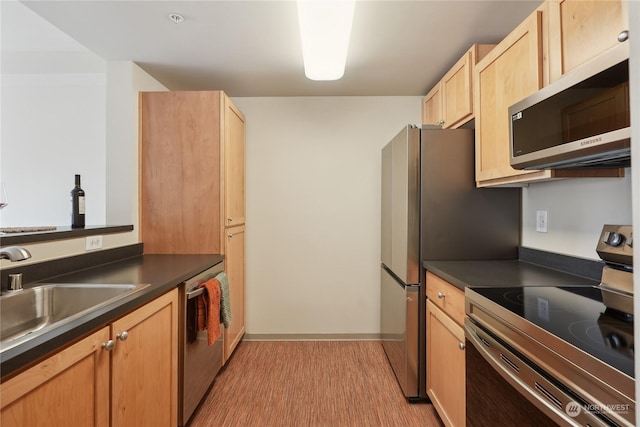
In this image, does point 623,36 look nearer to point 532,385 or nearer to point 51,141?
point 532,385

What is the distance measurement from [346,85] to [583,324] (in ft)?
7.69

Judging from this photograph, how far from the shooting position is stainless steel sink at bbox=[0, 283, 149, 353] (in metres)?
1.17

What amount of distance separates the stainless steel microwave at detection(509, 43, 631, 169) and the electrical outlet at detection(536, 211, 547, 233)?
23.5 inches

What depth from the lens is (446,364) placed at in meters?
1.60

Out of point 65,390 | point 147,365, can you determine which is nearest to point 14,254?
point 65,390

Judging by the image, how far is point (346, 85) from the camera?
2.64 m

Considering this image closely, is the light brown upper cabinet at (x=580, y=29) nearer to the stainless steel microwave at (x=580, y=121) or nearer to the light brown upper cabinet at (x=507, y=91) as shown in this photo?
the light brown upper cabinet at (x=507, y=91)

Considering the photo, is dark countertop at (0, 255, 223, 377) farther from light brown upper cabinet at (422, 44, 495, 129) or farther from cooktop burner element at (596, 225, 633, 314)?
light brown upper cabinet at (422, 44, 495, 129)

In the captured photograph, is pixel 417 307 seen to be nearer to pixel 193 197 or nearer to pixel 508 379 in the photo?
pixel 508 379

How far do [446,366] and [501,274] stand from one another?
22.3 inches

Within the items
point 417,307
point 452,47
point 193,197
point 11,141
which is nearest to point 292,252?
point 193,197

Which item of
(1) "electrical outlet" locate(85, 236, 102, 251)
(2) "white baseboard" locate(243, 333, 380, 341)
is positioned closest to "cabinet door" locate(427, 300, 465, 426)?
(2) "white baseboard" locate(243, 333, 380, 341)

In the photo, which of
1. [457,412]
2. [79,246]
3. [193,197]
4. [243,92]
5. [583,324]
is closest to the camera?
[583,324]

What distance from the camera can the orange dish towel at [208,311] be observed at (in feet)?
5.68
